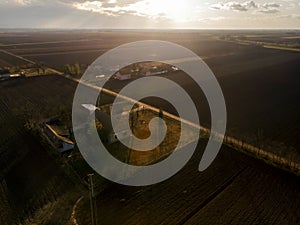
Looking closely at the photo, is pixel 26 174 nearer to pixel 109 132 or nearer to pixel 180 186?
pixel 109 132

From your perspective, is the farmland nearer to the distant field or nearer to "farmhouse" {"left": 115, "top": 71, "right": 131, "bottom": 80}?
the distant field

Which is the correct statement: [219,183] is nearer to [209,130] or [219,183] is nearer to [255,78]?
[209,130]

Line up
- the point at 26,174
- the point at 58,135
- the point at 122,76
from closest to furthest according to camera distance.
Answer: the point at 26,174 → the point at 58,135 → the point at 122,76

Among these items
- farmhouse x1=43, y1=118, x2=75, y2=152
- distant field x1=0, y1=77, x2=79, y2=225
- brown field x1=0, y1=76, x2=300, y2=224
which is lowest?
brown field x1=0, y1=76, x2=300, y2=224

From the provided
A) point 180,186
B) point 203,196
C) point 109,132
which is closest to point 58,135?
point 109,132

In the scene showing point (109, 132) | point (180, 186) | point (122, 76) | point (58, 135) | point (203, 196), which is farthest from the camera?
point (122, 76)

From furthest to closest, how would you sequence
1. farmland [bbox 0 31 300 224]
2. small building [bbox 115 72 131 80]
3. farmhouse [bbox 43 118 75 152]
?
small building [bbox 115 72 131 80] < farmhouse [bbox 43 118 75 152] < farmland [bbox 0 31 300 224]

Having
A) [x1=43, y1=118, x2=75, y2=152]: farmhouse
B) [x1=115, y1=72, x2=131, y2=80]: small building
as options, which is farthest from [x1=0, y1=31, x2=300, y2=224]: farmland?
[x1=115, y1=72, x2=131, y2=80]: small building

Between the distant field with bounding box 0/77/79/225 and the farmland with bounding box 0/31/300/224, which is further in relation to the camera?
the distant field with bounding box 0/77/79/225

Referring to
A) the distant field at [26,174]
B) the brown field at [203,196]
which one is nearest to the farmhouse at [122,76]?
the distant field at [26,174]
